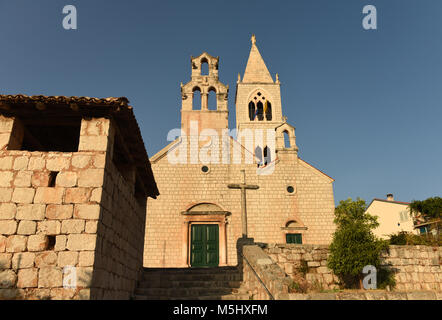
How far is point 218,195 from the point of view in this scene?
15.3 m

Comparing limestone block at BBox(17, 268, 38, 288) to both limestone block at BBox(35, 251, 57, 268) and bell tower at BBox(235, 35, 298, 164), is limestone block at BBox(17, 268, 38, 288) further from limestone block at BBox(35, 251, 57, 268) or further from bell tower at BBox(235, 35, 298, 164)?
bell tower at BBox(235, 35, 298, 164)

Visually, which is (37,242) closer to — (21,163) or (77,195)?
(77,195)

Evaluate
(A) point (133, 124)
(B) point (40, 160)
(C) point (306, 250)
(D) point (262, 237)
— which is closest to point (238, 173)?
(D) point (262, 237)

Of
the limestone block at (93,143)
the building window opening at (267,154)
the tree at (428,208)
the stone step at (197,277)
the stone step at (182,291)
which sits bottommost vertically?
the stone step at (182,291)

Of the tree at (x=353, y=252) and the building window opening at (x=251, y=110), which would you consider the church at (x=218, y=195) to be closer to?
the tree at (x=353, y=252)

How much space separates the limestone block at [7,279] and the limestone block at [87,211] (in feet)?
3.97


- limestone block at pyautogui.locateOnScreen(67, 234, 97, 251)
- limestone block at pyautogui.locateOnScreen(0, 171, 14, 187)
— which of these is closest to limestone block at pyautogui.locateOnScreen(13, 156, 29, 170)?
limestone block at pyautogui.locateOnScreen(0, 171, 14, 187)

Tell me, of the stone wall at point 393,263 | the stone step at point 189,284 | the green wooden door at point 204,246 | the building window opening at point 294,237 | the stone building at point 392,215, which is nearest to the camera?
the stone step at point 189,284

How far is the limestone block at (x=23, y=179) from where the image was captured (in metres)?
5.23

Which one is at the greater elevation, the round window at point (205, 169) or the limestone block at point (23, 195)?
the round window at point (205, 169)

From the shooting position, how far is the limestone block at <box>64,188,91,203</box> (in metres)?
5.18

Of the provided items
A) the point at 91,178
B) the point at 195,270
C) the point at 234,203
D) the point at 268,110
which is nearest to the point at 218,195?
the point at 234,203

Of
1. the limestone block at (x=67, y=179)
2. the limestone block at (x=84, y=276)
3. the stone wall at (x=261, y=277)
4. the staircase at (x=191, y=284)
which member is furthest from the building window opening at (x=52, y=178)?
the stone wall at (x=261, y=277)

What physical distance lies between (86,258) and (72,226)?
578 mm
